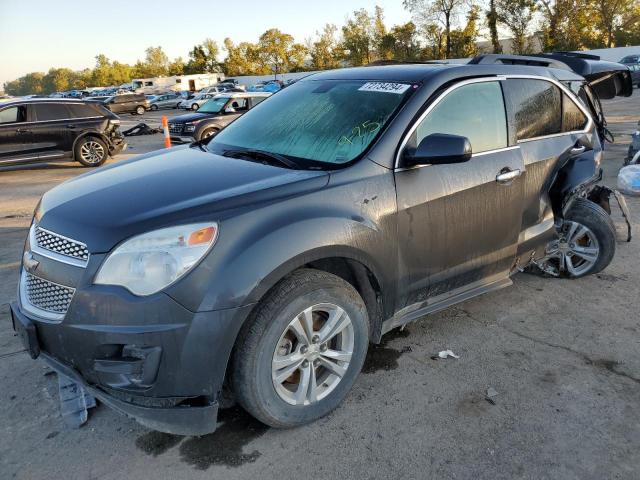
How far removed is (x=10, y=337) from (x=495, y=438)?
3.26 m

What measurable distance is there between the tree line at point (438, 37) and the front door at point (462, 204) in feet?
118

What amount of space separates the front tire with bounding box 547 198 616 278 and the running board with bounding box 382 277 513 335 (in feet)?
3.34

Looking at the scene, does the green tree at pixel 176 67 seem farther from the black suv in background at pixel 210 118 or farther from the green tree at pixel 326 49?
the black suv in background at pixel 210 118

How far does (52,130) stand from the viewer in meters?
11.4

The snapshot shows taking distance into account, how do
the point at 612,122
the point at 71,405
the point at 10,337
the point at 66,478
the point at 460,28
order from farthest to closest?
the point at 460,28, the point at 612,122, the point at 10,337, the point at 71,405, the point at 66,478

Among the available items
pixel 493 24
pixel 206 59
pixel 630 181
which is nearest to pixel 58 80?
pixel 206 59

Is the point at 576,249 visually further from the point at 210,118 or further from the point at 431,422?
the point at 210,118

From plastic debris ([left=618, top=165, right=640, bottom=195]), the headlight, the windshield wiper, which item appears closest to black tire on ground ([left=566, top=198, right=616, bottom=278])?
the windshield wiper

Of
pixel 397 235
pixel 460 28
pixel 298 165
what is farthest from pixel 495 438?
pixel 460 28

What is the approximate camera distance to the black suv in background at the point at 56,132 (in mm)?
10906

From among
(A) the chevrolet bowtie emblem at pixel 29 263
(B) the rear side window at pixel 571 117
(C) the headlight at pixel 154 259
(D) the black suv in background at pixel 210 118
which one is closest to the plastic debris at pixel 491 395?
(C) the headlight at pixel 154 259

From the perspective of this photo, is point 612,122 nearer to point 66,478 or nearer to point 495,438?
point 495,438

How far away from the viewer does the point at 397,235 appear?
2811 mm

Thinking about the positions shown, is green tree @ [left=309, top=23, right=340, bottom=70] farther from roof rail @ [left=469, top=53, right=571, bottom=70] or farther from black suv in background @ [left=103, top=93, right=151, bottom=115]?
roof rail @ [left=469, top=53, right=571, bottom=70]
